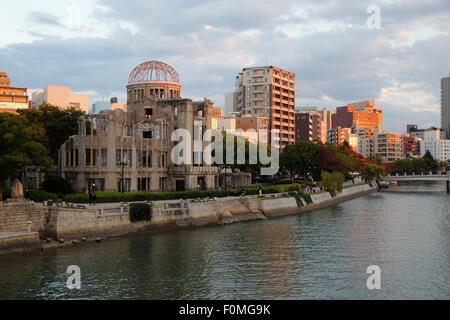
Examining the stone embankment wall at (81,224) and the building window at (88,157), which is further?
the building window at (88,157)

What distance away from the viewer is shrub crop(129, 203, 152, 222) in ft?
163

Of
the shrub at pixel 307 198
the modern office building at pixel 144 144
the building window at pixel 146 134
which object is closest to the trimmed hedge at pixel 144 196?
the modern office building at pixel 144 144

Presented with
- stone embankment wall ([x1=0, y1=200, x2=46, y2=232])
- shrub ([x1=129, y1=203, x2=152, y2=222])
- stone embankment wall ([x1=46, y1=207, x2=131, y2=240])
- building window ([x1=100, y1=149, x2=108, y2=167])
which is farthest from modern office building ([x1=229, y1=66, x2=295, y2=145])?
stone embankment wall ([x1=0, y1=200, x2=46, y2=232])

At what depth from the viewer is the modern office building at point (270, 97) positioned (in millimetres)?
157375

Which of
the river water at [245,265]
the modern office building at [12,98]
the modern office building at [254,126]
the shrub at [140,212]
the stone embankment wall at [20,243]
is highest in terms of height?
the modern office building at [12,98]

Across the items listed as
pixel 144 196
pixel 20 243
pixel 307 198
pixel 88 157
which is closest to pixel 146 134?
pixel 88 157

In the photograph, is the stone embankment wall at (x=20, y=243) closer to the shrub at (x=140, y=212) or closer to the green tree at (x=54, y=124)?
the shrub at (x=140, y=212)

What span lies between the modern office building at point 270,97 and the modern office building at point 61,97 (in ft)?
193

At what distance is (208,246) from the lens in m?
44.4

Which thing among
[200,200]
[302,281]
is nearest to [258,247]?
[302,281]

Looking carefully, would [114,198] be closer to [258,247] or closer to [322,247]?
[258,247]

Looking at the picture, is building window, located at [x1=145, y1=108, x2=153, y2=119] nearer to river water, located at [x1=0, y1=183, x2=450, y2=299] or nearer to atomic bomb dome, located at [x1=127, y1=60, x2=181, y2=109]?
atomic bomb dome, located at [x1=127, y1=60, x2=181, y2=109]

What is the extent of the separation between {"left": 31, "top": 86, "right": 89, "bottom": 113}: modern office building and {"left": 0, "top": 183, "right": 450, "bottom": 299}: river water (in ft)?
425
